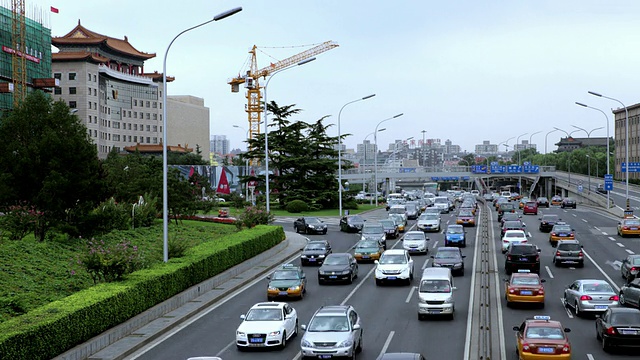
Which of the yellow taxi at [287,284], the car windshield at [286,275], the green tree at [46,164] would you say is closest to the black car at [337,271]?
the yellow taxi at [287,284]

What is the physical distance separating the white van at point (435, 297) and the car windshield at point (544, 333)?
5.74m

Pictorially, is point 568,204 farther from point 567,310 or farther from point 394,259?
point 567,310

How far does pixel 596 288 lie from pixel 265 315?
11800mm

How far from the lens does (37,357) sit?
61.2ft

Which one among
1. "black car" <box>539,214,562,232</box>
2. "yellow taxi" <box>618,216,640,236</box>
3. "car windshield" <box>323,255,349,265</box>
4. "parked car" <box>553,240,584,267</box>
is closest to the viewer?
"car windshield" <box>323,255,349,265</box>

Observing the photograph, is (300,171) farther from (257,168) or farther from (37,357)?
(37,357)

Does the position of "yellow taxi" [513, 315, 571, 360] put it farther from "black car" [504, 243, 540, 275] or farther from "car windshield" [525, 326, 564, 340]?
"black car" [504, 243, 540, 275]

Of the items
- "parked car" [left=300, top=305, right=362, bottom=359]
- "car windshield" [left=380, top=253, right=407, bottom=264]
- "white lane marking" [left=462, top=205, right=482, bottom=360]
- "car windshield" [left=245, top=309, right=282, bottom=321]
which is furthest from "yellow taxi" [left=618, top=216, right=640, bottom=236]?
"car windshield" [left=245, top=309, right=282, bottom=321]

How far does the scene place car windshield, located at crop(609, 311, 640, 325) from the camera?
20.2 meters

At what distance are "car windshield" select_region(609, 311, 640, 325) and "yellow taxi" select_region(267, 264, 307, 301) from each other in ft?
42.7

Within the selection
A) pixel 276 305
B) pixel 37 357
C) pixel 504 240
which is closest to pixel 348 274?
pixel 276 305

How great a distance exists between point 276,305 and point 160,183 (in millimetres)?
31273

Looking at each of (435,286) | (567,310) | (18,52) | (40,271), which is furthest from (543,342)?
(18,52)

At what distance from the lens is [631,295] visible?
26.0 metres
